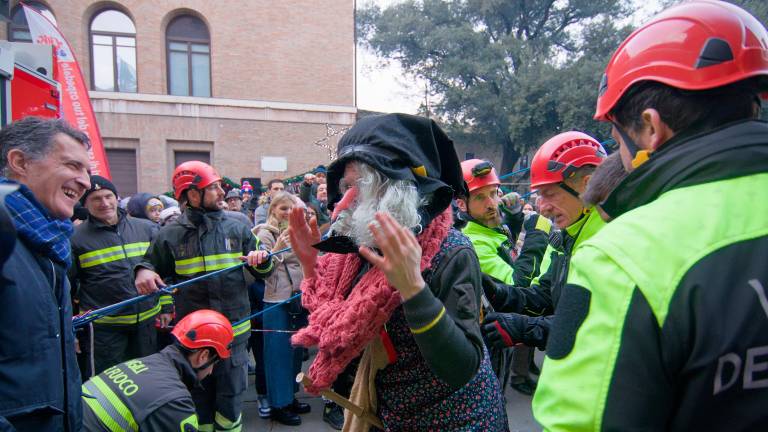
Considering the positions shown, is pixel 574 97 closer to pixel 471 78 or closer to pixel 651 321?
pixel 471 78

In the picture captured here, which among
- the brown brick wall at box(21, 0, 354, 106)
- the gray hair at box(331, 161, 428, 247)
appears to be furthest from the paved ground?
the brown brick wall at box(21, 0, 354, 106)

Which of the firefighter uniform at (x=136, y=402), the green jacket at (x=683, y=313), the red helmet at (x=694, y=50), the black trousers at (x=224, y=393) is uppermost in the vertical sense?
the red helmet at (x=694, y=50)

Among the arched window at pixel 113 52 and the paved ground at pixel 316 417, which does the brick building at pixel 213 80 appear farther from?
the paved ground at pixel 316 417

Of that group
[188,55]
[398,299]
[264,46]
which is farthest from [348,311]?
[188,55]

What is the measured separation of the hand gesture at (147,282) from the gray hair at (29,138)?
4.69 ft

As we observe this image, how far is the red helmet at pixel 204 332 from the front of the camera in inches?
108

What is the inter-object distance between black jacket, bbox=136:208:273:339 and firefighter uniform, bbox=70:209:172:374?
358mm

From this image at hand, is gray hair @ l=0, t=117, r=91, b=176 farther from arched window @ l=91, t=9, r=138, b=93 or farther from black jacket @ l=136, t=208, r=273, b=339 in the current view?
arched window @ l=91, t=9, r=138, b=93

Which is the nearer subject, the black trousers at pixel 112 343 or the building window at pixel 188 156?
the black trousers at pixel 112 343

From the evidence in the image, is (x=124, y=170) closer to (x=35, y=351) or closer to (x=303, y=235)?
(x=35, y=351)

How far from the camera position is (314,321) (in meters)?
1.63

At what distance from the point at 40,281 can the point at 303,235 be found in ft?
3.26

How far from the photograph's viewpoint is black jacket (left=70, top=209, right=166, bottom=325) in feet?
11.7

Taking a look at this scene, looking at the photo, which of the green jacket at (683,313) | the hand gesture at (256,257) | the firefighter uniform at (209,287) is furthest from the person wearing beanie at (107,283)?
the green jacket at (683,313)
